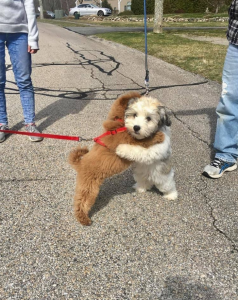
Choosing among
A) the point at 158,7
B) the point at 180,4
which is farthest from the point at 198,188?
the point at 180,4

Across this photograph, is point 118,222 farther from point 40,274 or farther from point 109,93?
point 109,93

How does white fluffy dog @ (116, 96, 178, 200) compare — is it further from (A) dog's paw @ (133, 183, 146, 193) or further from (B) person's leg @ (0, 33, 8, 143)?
(B) person's leg @ (0, 33, 8, 143)

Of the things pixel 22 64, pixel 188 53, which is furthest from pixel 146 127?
pixel 188 53

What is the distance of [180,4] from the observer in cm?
3922

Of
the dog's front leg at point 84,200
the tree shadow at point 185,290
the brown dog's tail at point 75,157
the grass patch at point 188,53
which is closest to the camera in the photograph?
the tree shadow at point 185,290

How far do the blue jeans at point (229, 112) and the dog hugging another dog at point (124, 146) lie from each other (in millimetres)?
1107

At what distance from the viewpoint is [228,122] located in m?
3.31

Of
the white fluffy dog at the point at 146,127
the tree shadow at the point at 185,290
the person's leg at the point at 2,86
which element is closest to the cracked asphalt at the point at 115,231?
the tree shadow at the point at 185,290

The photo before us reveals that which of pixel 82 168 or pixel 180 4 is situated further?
pixel 180 4

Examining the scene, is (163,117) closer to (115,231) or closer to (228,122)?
(115,231)

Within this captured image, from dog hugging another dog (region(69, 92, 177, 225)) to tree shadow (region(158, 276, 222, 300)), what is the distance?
0.88m

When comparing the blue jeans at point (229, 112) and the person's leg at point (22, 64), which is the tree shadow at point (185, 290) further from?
the person's leg at point (22, 64)

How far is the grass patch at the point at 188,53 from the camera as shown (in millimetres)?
8391

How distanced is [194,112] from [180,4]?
39.4 metres
